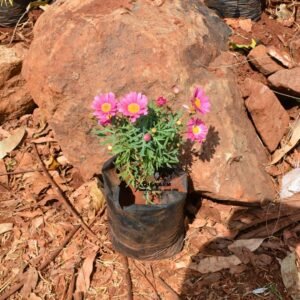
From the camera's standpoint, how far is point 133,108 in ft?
8.18

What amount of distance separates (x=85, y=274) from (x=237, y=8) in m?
2.63

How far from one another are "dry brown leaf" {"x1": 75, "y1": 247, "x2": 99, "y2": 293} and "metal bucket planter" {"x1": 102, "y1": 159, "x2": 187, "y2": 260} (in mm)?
187

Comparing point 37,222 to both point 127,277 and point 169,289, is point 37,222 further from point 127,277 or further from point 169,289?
point 169,289

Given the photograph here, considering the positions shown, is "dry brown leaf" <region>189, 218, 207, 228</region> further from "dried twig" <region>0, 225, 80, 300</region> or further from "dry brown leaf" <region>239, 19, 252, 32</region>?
"dry brown leaf" <region>239, 19, 252, 32</region>

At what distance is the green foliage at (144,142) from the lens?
2578 mm

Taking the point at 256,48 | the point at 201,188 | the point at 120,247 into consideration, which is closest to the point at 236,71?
the point at 256,48

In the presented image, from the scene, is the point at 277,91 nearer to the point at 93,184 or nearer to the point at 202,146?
the point at 202,146

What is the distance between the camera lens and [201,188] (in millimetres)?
3232

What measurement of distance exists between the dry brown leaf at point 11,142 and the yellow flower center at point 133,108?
1.71m

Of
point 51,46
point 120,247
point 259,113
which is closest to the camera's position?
point 120,247

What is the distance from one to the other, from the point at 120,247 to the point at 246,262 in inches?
33.9

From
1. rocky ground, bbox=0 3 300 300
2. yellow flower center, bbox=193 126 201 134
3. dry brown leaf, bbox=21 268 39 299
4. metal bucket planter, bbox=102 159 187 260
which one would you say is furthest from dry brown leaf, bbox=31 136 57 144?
yellow flower center, bbox=193 126 201 134

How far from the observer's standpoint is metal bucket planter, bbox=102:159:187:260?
278 centimetres

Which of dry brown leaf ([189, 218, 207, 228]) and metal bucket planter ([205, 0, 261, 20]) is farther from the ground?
metal bucket planter ([205, 0, 261, 20])
